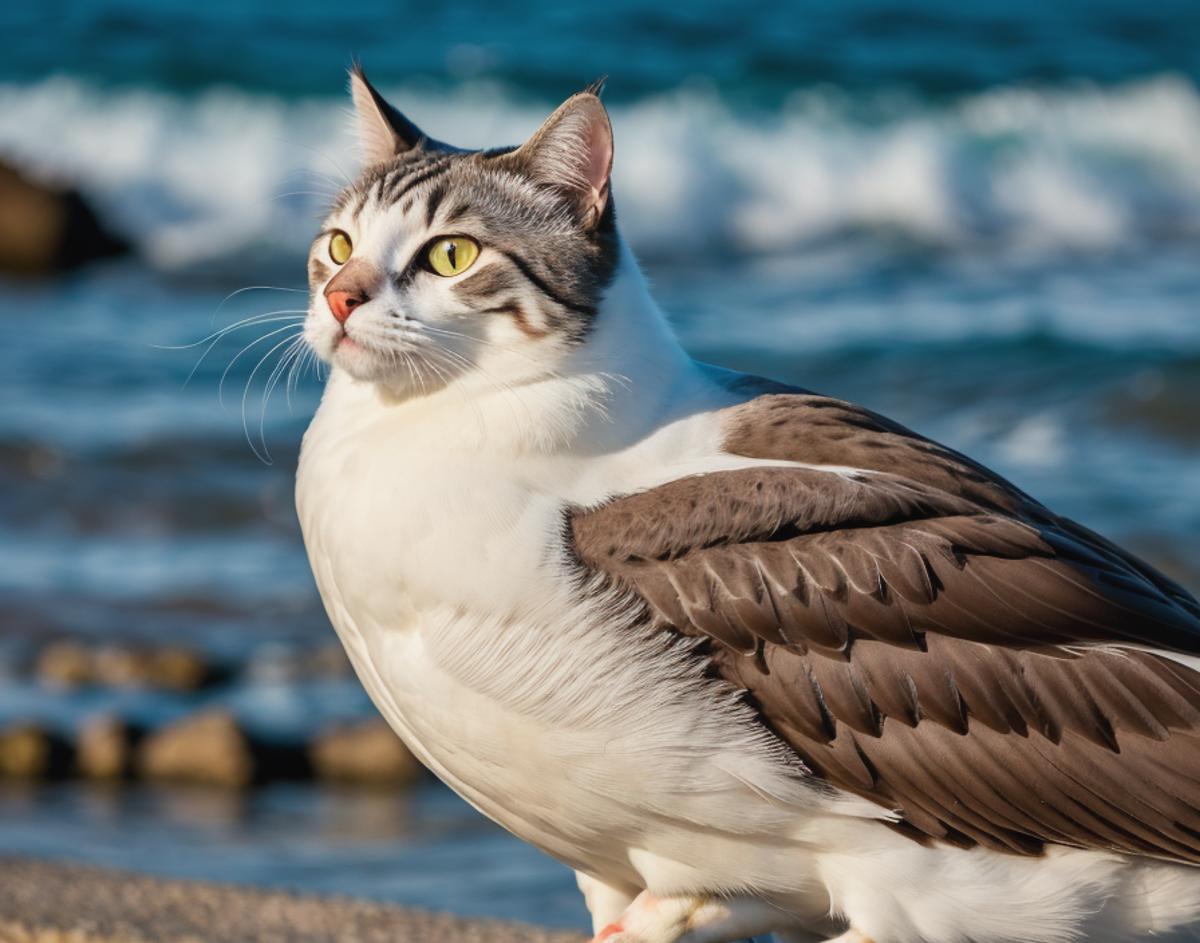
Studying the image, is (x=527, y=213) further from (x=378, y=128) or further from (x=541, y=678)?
(x=541, y=678)

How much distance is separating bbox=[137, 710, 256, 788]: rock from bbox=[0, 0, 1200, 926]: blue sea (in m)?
0.18

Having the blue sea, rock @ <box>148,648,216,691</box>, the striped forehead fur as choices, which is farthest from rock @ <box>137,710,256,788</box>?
the striped forehead fur

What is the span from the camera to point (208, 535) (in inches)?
427

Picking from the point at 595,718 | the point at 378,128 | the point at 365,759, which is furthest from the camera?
the point at 365,759

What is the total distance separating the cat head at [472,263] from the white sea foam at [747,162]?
48.9 ft

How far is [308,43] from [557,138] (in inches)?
889

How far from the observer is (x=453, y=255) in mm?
Result: 4340

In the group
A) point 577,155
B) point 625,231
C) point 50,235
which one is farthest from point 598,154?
point 50,235

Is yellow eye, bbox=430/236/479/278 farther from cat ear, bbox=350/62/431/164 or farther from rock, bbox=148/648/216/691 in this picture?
rock, bbox=148/648/216/691

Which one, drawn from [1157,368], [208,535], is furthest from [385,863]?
[1157,368]

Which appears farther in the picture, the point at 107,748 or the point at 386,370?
the point at 107,748

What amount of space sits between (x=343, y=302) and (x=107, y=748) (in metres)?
4.36

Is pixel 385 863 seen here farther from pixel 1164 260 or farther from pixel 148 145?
pixel 148 145

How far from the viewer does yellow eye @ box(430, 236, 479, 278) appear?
4.32 metres
